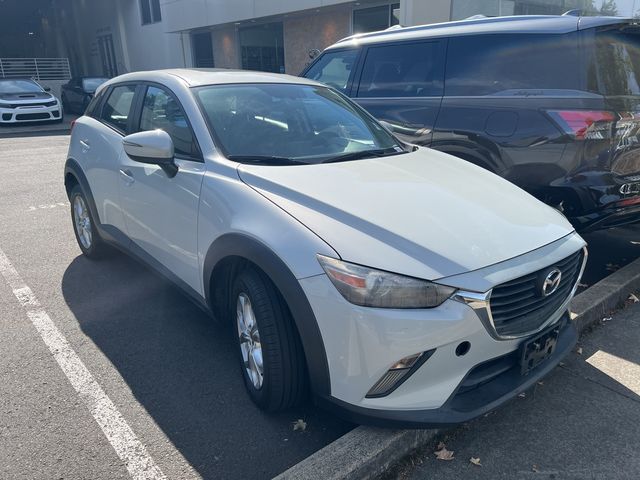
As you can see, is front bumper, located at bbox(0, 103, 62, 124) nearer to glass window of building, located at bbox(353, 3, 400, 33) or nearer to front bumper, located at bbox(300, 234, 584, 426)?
glass window of building, located at bbox(353, 3, 400, 33)

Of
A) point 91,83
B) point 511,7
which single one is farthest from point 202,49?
point 511,7

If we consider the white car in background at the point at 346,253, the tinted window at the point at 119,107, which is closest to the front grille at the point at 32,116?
the tinted window at the point at 119,107

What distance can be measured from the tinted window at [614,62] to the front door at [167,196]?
113 inches

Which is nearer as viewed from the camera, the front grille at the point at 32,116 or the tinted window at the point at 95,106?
the tinted window at the point at 95,106

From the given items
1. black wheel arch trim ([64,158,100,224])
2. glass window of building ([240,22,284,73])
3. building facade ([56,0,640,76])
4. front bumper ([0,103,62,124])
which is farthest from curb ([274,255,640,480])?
glass window of building ([240,22,284,73])

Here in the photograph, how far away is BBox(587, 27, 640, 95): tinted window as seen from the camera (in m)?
3.72

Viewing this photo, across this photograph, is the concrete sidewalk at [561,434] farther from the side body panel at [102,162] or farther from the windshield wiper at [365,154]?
the side body panel at [102,162]

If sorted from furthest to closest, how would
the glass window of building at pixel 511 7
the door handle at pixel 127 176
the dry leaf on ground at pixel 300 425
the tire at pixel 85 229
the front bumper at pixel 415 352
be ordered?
the glass window of building at pixel 511 7 → the tire at pixel 85 229 → the door handle at pixel 127 176 → the dry leaf on ground at pixel 300 425 → the front bumper at pixel 415 352

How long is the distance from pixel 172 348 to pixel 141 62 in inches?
1028

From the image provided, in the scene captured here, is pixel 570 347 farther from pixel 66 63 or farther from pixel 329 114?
pixel 66 63

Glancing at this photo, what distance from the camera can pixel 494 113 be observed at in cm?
416

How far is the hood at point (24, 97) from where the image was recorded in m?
15.4

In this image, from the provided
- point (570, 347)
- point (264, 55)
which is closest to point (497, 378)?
point (570, 347)

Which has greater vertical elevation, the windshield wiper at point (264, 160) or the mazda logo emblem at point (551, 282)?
the windshield wiper at point (264, 160)
